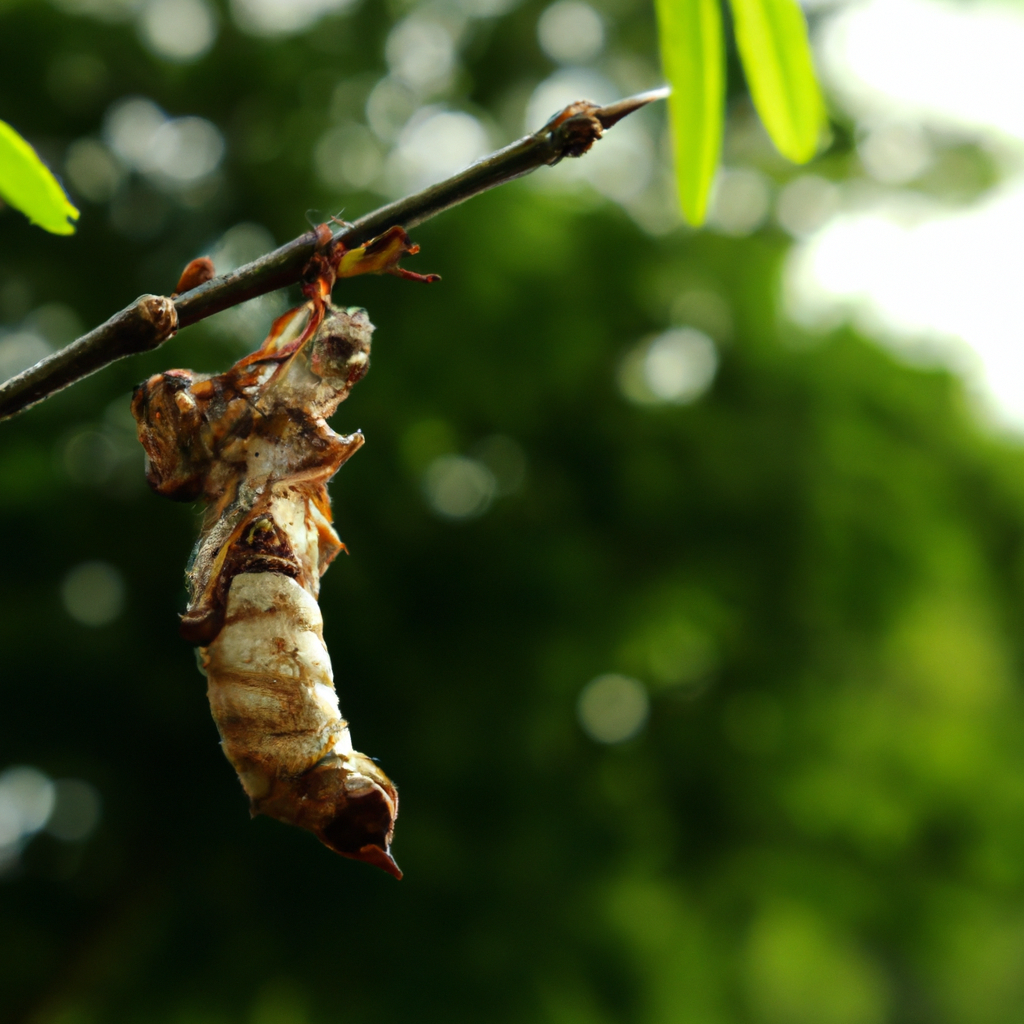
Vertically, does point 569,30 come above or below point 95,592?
above

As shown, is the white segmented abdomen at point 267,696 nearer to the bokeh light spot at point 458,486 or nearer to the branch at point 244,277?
the branch at point 244,277

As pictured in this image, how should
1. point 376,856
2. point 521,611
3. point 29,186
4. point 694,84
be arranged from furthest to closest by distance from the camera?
point 521,611, point 376,856, point 694,84, point 29,186

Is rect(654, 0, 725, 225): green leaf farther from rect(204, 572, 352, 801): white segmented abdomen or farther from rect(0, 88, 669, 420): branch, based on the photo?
rect(204, 572, 352, 801): white segmented abdomen

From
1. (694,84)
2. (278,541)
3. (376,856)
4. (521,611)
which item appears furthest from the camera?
(521,611)

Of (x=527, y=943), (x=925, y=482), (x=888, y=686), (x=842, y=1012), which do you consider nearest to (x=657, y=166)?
(x=925, y=482)

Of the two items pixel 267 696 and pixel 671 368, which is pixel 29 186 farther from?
pixel 671 368

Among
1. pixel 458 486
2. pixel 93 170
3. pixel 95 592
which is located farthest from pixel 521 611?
pixel 93 170
